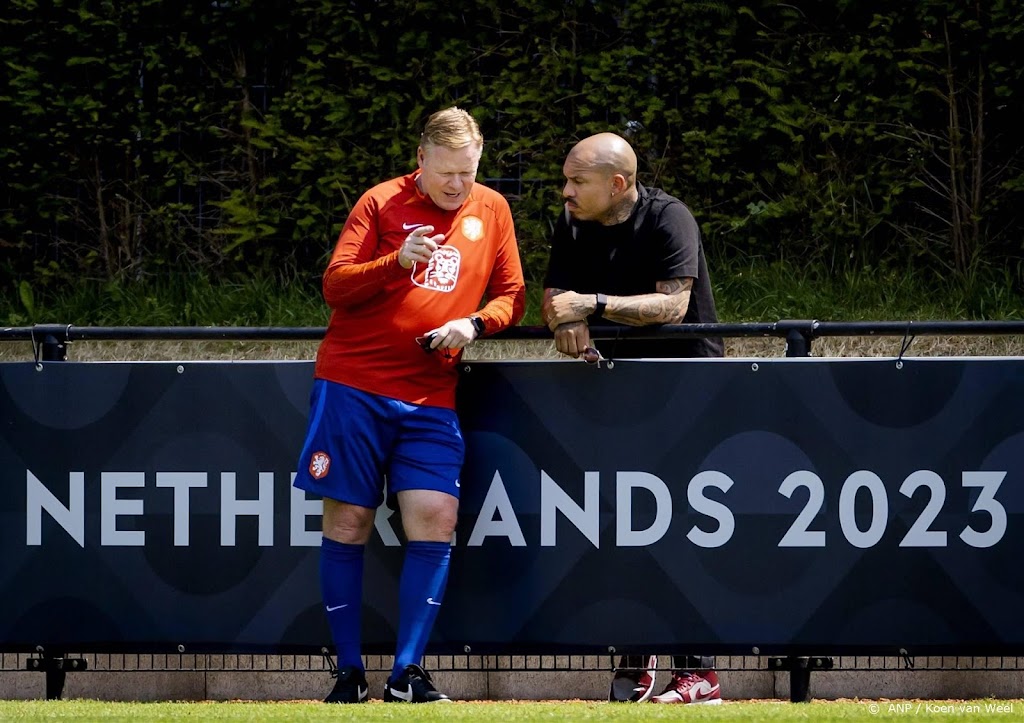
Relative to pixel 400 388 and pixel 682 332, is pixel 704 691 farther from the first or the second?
pixel 400 388

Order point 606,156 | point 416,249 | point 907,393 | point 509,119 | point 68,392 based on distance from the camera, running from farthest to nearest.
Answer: point 509,119
point 68,392
point 606,156
point 907,393
point 416,249

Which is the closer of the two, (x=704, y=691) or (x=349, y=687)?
(x=349, y=687)

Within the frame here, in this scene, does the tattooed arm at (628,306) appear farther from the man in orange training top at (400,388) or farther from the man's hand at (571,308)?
the man in orange training top at (400,388)

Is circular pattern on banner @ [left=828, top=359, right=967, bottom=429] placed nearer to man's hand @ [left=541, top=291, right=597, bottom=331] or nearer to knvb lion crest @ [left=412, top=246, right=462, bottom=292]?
man's hand @ [left=541, top=291, right=597, bottom=331]

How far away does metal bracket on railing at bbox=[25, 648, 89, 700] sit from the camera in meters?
4.96

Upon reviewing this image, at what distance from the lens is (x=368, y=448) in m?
4.59

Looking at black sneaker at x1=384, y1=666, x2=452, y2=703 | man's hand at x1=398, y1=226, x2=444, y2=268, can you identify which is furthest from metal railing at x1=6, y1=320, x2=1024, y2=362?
black sneaker at x1=384, y1=666, x2=452, y2=703

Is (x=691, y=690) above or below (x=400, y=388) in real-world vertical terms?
below

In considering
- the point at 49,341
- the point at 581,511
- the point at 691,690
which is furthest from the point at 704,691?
the point at 49,341

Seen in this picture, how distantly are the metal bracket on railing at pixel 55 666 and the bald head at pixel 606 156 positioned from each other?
253 centimetres

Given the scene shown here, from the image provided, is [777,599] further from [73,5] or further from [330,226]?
[73,5]

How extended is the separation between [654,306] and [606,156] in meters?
0.55

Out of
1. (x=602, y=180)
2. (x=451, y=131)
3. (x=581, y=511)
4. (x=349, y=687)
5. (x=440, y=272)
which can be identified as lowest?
(x=349, y=687)

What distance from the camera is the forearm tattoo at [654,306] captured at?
4.76 metres
